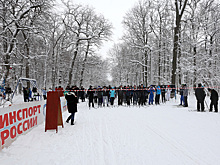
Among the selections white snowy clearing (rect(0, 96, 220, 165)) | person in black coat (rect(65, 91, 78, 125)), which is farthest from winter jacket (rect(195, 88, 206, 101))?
person in black coat (rect(65, 91, 78, 125))

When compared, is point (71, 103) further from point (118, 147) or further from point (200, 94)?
point (200, 94)

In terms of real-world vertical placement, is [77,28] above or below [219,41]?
above

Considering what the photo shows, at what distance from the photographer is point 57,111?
712cm

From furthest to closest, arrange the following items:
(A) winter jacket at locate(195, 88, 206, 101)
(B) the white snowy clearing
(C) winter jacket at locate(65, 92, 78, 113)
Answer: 1. (A) winter jacket at locate(195, 88, 206, 101)
2. (C) winter jacket at locate(65, 92, 78, 113)
3. (B) the white snowy clearing

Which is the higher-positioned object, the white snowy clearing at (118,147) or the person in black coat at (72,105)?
the person in black coat at (72,105)

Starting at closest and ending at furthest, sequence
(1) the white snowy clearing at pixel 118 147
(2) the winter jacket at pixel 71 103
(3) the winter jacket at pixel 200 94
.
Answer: (1) the white snowy clearing at pixel 118 147 < (2) the winter jacket at pixel 71 103 < (3) the winter jacket at pixel 200 94

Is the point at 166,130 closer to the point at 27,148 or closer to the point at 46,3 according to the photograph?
the point at 27,148

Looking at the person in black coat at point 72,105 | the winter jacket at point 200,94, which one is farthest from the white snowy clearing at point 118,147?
the winter jacket at point 200,94

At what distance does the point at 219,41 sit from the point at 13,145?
2410 cm

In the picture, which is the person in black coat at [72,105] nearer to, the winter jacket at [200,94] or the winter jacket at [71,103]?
the winter jacket at [71,103]

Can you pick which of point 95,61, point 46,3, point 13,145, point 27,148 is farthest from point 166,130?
point 95,61

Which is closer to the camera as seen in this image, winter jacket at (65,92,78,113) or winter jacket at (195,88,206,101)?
winter jacket at (65,92,78,113)

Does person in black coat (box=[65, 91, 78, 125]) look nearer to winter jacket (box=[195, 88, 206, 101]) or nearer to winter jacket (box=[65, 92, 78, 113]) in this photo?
winter jacket (box=[65, 92, 78, 113])

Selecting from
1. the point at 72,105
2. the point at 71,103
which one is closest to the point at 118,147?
the point at 72,105
